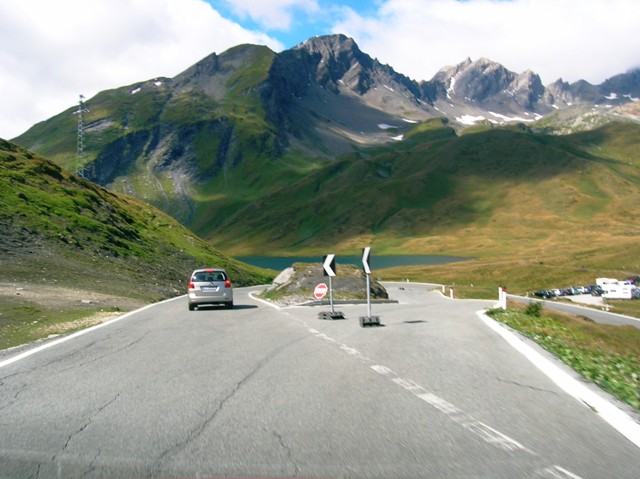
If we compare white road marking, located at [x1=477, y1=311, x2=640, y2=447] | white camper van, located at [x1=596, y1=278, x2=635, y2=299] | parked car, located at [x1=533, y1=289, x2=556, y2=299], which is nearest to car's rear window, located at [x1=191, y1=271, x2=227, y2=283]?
white road marking, located at [x1=477, y1=311, x2=640, y2=447]

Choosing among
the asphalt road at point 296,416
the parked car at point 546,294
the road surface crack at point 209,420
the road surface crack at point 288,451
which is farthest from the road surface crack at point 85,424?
the parked car at point 546,294

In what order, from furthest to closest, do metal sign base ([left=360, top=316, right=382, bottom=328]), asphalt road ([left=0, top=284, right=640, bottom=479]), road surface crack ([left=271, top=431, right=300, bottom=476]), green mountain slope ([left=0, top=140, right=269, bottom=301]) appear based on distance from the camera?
green mountain slope ([left=0, top=140, right=269, bottom=301]) < metal sign base ([left=360, top=316, right=382, bottom=328]) < asphalt road ([left=0, top=284, right=640, bottom=479]) < road surface crack ([left=271, top=431, right=300, bottom=476])

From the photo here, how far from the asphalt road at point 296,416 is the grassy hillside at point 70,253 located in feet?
21.5

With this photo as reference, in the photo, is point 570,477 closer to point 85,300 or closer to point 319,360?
point 319,360

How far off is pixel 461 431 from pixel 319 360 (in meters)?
5.46

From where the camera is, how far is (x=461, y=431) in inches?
273

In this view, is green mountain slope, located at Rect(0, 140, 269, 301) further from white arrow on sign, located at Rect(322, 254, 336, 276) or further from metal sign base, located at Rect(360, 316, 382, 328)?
metal sign base, located at Rect(360, 316, 382, 328)

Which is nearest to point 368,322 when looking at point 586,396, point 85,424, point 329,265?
point 329,265

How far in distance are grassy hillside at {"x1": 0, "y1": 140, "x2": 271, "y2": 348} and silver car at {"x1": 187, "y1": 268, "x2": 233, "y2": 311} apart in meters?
3.77

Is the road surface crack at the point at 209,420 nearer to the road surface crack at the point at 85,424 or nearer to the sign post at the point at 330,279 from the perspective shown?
the road surface crack at the point at 85,424

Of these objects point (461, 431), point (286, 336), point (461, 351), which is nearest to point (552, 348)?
point (461, 351)

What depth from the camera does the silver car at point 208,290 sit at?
27578 millimetres

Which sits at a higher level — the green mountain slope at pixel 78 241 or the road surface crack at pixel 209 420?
the green mountain slope at pixel 78 241

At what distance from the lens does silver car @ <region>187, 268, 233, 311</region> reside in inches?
1086
